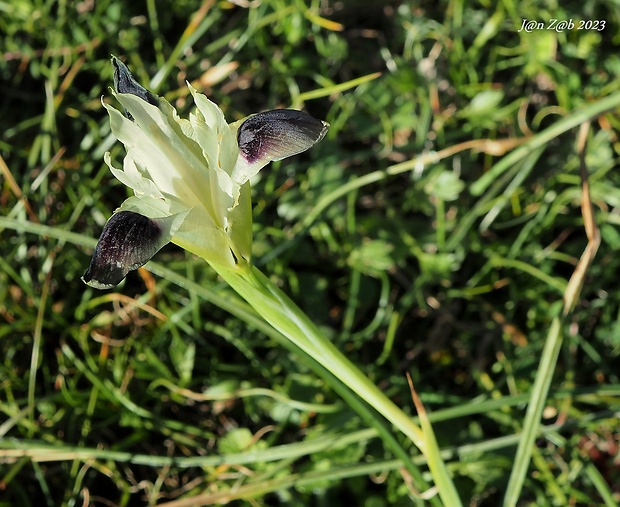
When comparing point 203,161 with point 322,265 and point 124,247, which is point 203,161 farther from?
point 322,265

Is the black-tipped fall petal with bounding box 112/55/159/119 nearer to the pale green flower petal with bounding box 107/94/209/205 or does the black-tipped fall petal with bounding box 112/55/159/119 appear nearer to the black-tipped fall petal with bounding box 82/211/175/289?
the pale green flower petal with bounding box 107/94/209/205

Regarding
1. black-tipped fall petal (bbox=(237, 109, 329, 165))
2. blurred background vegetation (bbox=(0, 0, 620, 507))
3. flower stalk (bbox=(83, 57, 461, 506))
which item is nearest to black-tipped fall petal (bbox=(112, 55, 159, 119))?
flower stalk (bbox=(83, 57, 461, 506))

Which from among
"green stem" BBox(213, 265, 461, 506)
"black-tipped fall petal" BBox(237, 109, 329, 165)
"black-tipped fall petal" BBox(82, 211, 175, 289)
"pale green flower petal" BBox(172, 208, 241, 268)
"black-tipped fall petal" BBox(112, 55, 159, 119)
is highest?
"black-tipped fall petal" BBox(112, 55, 159, 119)

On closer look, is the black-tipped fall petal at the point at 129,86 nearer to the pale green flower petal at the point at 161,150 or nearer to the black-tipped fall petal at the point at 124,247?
the pale green flower petal at the point at 161,150

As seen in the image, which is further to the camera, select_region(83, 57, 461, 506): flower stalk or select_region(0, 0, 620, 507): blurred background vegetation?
select_region(0, 0, 620, 507): blurred background vegetation

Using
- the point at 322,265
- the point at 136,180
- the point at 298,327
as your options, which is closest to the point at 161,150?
the point at 136,180

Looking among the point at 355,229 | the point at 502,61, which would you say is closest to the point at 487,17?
the point at 502,61

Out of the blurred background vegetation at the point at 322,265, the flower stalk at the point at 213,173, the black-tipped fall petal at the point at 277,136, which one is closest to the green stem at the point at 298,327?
the flower stalk at the point at 213,173
